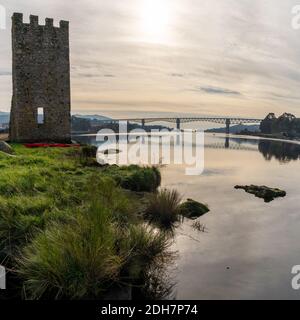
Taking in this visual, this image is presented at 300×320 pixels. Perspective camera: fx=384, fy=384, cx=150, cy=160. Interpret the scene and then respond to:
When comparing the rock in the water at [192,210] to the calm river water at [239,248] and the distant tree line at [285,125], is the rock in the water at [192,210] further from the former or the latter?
the distant tree line at [285,125]

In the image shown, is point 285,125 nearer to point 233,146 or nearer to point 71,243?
point 233,146

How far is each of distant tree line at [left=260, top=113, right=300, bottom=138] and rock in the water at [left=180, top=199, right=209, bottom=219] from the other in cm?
8483

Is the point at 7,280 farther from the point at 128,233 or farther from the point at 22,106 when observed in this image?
the point at 22,106

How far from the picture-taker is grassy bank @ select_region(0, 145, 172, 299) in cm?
624

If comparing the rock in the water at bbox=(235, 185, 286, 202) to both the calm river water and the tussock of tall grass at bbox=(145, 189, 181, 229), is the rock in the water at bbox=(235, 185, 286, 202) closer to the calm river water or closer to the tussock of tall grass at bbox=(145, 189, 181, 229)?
the calm river water

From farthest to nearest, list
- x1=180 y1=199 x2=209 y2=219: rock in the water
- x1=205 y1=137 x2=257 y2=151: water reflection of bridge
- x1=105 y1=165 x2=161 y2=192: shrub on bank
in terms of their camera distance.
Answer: x1=205 y1=137 x2=257 y2=151: water reflection of bridge → x1=105 y1=165 x2=161 y2=192: shrub on bank → x1=180 y1=199 x2=209 y2=219: rock in the water

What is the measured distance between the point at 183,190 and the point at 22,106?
13634 millimetres

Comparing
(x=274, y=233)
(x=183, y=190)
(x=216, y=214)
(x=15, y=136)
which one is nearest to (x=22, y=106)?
(x=15, y=136)

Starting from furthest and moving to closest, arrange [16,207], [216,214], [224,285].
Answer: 1. [216,214]
2. [16,207]
3. [224,285]

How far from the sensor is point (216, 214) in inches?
540

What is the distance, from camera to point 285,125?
102 metres

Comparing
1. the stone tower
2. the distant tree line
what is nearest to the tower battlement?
the stone tower

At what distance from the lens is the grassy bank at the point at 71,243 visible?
6242 mm

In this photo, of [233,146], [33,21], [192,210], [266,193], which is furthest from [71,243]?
[233,146]
